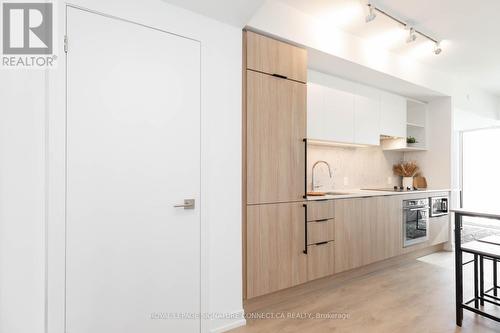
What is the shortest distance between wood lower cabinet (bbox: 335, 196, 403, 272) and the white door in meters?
1.68

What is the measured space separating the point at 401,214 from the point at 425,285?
935 mm

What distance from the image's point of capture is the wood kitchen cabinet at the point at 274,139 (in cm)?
241

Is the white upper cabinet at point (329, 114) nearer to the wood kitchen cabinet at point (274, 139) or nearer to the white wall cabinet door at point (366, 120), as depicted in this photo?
the white wall cabinet door at point (366, 120)

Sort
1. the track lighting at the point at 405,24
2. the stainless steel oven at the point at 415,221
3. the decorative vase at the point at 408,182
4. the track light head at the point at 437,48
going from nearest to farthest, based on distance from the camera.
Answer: the track lighting at the point at 405,24 < the track light head at the point at 437,48 < the stainless steel oven at the point at 415,221 < the decorative vase at the point at 408,182

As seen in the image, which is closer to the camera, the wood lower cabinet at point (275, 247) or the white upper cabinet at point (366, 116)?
the wood lower cabinet at point (275, 247)

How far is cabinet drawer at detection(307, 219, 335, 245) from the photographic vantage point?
110 inches

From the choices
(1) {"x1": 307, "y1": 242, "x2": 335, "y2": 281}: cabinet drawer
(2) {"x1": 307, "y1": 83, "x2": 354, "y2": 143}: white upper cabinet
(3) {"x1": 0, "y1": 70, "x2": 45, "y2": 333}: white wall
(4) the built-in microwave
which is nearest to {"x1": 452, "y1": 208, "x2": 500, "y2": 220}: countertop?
(1) {"x1": 307, "y1": 242, "x2": 335, "y2": 281}: cabinet drawer

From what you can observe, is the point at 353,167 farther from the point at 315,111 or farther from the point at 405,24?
the point at 405,24

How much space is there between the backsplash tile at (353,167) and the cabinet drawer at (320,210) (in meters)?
0.66

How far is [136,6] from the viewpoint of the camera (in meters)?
1.88

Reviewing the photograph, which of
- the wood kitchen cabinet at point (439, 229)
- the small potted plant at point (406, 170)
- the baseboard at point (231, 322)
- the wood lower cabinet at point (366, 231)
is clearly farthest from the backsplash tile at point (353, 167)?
the baseboard at point (231, 322)

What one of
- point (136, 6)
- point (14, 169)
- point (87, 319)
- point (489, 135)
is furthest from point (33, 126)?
point (489, 135)

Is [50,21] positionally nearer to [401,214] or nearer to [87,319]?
[87,319]

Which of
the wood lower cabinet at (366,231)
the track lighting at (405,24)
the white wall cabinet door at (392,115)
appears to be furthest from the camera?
the white wall cabinet door at (392,115)
